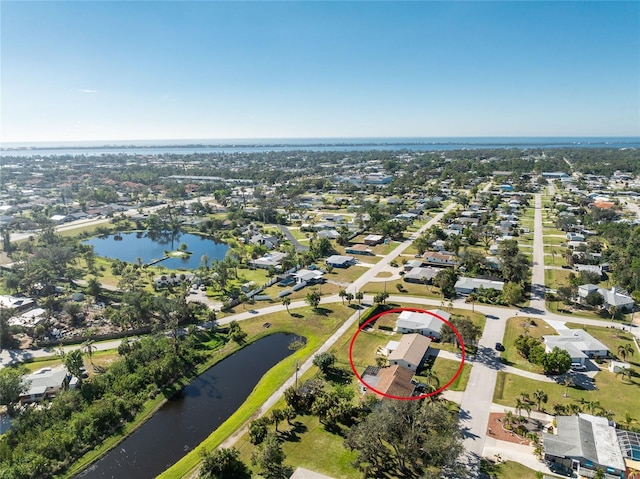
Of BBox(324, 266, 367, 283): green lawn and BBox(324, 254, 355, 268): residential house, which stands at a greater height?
BBox(324, 254, 355, 268): residential house

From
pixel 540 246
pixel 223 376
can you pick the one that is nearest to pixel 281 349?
pixel 223 376

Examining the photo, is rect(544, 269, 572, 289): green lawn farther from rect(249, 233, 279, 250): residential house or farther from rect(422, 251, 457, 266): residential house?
rect(249, 233, 279, 250): residential house

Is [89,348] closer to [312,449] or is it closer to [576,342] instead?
[312,449]

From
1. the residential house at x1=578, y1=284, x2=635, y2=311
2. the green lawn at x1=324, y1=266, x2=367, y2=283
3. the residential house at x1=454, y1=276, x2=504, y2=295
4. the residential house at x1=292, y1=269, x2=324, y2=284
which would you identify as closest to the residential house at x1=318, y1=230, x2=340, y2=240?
the green lawn at x1=324, y1=266, x2=367, y2=283

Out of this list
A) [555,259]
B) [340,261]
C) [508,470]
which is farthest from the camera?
[555,259]

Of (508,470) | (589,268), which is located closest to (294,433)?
(508,470)

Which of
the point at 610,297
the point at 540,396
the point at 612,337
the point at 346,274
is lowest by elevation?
the point at 346,274

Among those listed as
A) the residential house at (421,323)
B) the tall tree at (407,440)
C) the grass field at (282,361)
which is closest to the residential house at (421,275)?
the residential house at (421,323)
